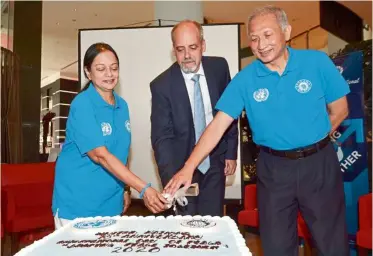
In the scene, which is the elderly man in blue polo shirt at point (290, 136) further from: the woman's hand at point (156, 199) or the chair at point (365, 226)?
the chair at point (365, 226)

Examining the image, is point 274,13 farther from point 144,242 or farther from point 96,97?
point 144,242

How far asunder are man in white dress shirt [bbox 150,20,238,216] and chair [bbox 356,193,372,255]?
1072 mm

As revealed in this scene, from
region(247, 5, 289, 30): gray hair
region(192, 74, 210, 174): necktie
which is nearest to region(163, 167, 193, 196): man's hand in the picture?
region(192, 74, 210, 174): necktie

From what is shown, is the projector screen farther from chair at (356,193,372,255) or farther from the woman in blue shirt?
the woman in blue shirt

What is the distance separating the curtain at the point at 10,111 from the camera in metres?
6.00

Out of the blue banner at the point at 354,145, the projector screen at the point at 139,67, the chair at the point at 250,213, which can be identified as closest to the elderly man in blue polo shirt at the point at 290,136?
the chair at the point at 250,213

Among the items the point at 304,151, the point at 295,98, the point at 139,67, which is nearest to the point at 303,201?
the point at 304,151

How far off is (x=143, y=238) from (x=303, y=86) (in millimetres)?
1072

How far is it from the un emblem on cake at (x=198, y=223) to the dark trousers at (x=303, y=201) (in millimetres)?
470

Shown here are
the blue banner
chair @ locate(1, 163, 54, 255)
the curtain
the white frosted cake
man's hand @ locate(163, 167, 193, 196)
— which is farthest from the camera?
the curtain

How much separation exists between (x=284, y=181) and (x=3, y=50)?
200 inches

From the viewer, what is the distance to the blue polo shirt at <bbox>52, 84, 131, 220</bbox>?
2031 mm

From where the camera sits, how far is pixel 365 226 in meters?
2.91

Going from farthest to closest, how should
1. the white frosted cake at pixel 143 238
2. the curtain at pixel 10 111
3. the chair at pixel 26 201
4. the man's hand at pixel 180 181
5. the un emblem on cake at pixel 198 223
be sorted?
the curtain at pixel 10 111 < the chair at pixel 26 201 < the man's hand at pixel 180 181 < the un emblem on cake at pixel 198 223 < the white frosted cake at pixel 143 238
